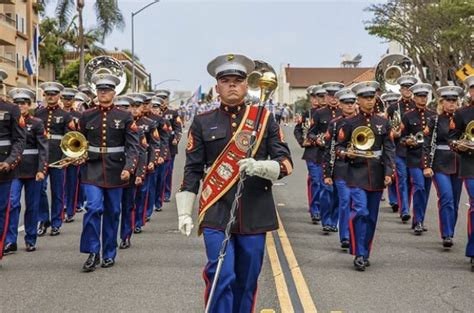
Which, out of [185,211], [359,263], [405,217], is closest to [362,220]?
[359,263]

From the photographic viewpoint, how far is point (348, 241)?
10242 mm

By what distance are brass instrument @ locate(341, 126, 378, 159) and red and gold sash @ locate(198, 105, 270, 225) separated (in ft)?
12.6

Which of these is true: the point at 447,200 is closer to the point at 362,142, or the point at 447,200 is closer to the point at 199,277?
the point at 362,142

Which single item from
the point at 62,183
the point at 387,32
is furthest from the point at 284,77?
the point at 62,183

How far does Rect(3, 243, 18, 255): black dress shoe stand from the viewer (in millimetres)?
A: 9935

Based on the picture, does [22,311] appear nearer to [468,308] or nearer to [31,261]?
[31,261]

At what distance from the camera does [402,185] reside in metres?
13.1

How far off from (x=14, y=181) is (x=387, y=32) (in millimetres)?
40055

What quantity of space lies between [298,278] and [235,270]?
9.07 feet

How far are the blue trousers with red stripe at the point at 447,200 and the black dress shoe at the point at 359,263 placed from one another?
1810 mm

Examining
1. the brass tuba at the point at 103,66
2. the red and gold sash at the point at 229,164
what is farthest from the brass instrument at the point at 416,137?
the red and gold sash at the point at 229,164

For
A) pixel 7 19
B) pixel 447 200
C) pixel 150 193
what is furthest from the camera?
pixel 7 19

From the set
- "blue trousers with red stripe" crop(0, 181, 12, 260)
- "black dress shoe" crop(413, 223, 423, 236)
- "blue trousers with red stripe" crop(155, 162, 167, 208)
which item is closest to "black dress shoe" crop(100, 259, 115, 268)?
"blue trousers with red stripe" crop(0, 181, 12, 260)

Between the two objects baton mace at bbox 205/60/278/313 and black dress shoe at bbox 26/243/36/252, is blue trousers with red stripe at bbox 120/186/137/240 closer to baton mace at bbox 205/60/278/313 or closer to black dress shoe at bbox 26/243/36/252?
black dress shoe at bbox 26/243/36/252
